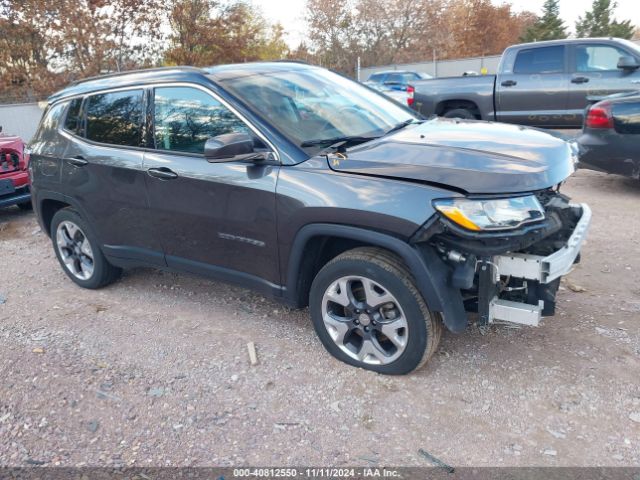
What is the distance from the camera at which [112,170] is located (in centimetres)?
405

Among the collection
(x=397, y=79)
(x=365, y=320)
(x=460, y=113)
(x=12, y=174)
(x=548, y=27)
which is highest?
(x=548, y=27)

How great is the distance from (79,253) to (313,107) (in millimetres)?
2610

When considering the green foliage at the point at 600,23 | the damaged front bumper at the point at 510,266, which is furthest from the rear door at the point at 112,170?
the green foliage at the point at 600,23

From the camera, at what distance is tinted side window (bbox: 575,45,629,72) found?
880cm

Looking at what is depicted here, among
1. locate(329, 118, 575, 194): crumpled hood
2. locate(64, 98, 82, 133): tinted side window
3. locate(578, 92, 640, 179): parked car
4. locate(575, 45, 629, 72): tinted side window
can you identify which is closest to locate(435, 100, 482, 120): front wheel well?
locate(575, 45, 629, 72): tinted side window

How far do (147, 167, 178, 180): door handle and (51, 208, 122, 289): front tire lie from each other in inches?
43.3

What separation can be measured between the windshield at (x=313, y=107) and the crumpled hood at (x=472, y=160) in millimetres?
312

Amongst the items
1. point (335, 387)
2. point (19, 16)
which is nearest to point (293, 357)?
point (335, 387)

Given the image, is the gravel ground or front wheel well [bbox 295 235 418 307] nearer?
the gravel ground

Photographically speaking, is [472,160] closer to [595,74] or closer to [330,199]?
[330,199]

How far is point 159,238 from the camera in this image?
394 centimetres

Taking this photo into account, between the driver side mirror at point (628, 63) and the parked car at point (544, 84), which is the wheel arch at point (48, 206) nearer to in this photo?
the parked car at point (544, 84)

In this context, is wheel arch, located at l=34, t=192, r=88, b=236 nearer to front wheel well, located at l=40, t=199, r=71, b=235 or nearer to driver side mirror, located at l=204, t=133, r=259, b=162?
front wheel well, located at l=40, t=199, r=71, b=235

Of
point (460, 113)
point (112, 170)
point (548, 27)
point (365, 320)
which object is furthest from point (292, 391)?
point (548, 27)
